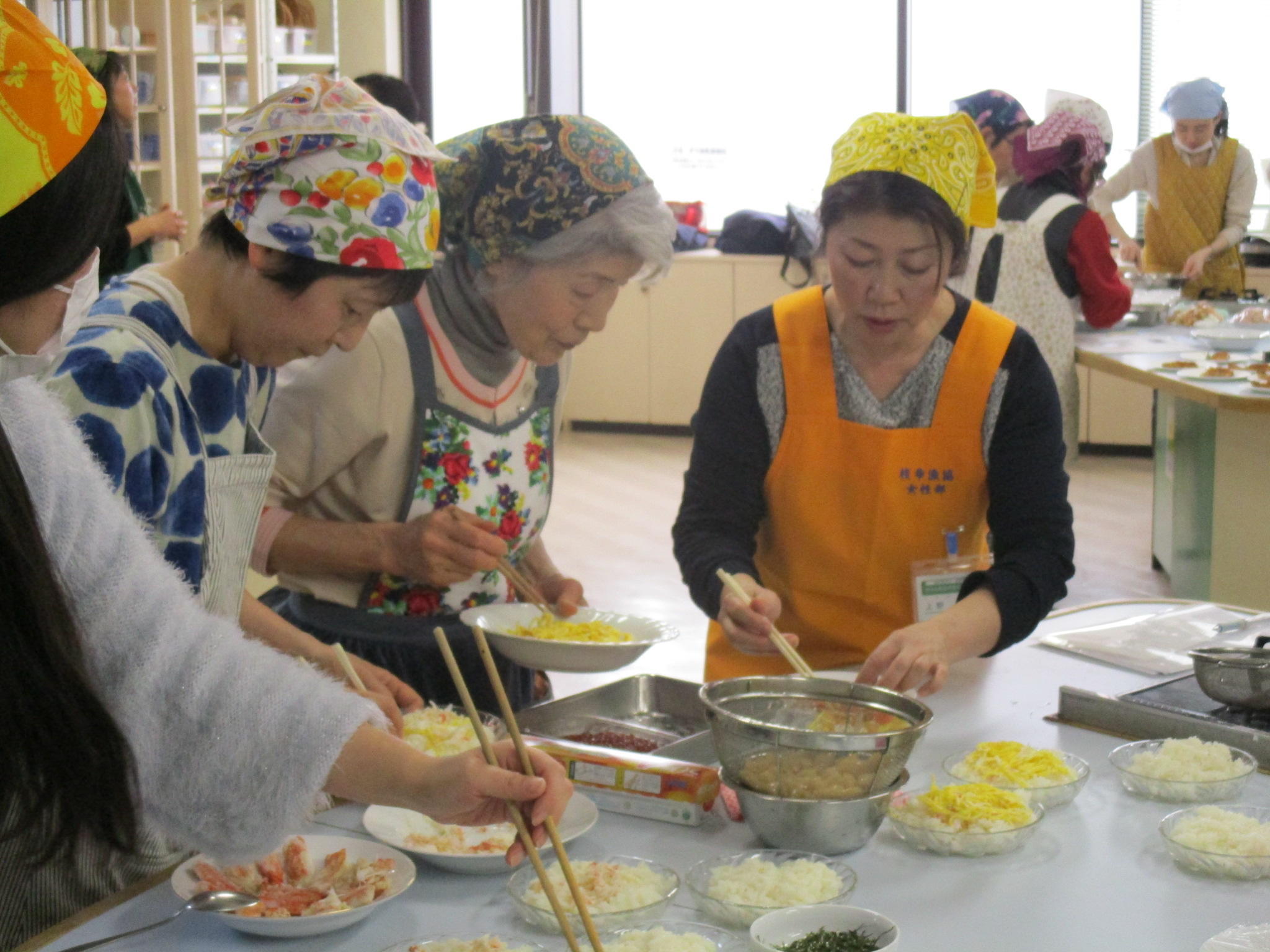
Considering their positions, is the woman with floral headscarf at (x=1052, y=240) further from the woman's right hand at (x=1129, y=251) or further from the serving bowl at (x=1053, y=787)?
the serving bowl at (x=1053, y=787)

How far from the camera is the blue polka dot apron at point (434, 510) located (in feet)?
7.02

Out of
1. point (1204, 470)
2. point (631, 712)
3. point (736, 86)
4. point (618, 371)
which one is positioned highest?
point (736, 86)

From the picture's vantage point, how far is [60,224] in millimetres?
979

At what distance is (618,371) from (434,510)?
21.6 ft

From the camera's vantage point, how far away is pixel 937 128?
7.02ft

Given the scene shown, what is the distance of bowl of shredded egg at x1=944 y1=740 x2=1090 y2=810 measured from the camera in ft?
5.28

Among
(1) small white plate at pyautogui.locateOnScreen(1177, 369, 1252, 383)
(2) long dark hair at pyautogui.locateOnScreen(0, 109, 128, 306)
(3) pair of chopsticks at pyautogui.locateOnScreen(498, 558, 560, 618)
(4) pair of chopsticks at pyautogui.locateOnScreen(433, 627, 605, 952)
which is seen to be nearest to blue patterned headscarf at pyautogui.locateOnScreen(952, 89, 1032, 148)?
(1) small white plate at pyautogui.locateOnScreen(1177, 369, 1252, 383)

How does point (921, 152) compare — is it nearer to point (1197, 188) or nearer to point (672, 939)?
point (672, 939)

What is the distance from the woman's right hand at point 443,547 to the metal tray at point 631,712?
0.89ft

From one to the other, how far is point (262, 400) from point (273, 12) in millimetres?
5760

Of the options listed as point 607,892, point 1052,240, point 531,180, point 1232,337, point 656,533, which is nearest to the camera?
point 607,892

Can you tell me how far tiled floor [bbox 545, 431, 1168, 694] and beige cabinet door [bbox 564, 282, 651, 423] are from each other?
191mm

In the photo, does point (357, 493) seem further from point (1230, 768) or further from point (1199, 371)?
point (1199, 371)

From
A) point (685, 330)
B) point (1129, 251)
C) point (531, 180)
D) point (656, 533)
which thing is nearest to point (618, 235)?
point (531, 180)
